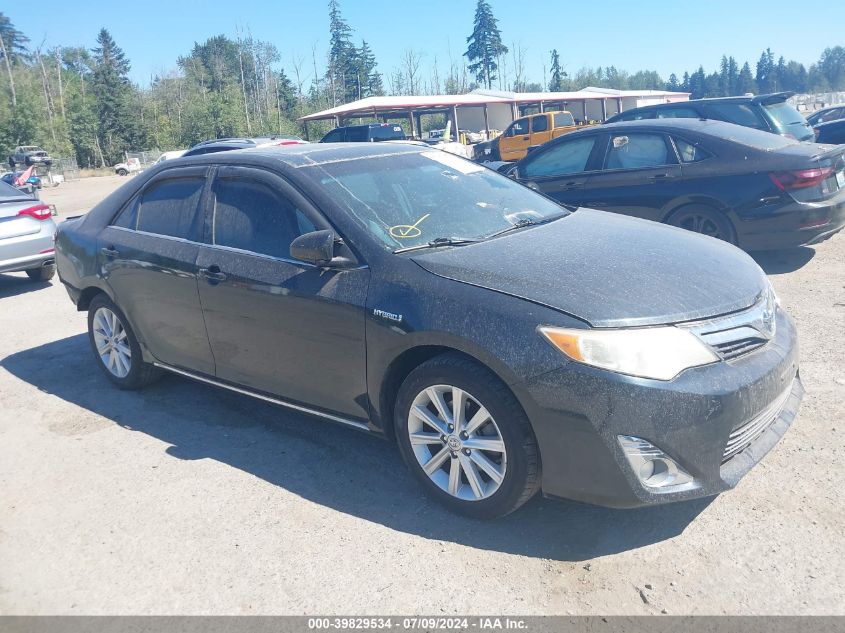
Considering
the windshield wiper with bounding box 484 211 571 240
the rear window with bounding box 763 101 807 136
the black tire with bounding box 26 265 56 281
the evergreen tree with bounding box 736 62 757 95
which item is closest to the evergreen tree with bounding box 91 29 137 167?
the black tire with bounding box 26 265 56 281

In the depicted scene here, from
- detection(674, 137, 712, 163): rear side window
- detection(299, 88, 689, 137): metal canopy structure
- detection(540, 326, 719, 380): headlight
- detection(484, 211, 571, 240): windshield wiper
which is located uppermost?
detection(299, 88, 689, 137): metal canopy structure

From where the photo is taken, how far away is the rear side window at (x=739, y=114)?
418 inches

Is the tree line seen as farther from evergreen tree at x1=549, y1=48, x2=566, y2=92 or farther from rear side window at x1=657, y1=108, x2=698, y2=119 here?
rear side window at x1=657, y1=108, x2=698, y2=119

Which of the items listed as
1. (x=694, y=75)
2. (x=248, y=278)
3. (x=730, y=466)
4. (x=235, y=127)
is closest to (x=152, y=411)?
(x=248, y=278)

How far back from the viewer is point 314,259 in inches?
143

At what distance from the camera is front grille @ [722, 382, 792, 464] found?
295cm

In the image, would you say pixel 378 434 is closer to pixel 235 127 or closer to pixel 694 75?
pixel 235 127

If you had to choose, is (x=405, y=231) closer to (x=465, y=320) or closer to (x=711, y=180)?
(x=465, y=320)

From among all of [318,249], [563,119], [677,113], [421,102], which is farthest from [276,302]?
[421,102]

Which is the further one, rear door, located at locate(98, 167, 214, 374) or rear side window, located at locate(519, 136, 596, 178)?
rear side window, located at locate(519, 136, 596, 178)

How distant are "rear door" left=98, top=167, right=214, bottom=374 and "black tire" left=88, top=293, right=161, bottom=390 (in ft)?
0.44

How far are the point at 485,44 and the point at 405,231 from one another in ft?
363

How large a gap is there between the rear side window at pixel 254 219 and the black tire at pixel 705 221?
4.57 metres

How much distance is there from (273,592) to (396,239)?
1767mm
